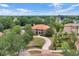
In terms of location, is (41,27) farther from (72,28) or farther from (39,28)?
(72,28)

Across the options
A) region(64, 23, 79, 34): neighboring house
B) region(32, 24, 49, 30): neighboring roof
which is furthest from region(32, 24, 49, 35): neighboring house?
region(64, 23, 79, 34): neighboring house

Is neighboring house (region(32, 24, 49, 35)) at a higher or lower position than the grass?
higher

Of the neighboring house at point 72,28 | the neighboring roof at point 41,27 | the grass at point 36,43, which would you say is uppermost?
the neighboring roof at point 41,27

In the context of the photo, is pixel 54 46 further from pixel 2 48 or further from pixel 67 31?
pixel 2 48

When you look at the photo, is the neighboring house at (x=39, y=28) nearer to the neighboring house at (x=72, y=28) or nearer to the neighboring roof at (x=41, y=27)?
the neighboring roof at (x=41, y=27)

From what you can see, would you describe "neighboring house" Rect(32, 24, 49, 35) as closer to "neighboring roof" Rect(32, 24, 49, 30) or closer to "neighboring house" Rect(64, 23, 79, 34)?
"neighboring roof" Rect(32, 24, 49, 30)

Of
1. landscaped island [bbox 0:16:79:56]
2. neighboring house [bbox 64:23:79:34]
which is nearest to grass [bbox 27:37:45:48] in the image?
landscaped island [bbox 0:16:79:56]

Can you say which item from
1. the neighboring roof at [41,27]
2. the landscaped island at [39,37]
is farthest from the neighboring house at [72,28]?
the neighboring roof at [41,27]

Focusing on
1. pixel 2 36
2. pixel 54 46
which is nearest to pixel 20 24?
pixel 2 36

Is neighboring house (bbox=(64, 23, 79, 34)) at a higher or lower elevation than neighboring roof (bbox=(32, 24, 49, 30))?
lower

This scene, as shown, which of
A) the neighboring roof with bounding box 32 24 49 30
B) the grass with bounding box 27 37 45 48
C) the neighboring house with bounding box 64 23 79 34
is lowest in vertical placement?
the grass with bounding box 27 37 45 48
